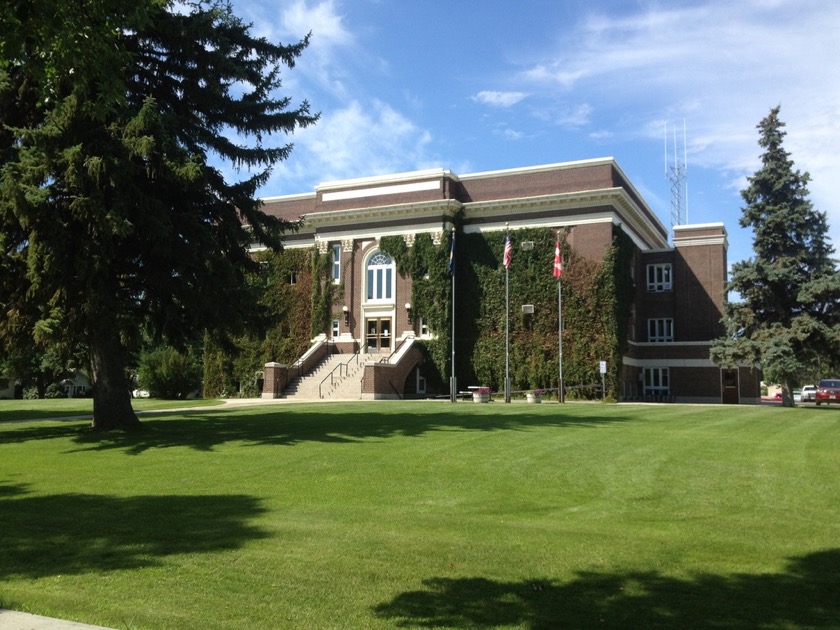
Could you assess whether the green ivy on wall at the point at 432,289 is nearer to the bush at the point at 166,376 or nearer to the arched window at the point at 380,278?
the arched window at the point at 380,278

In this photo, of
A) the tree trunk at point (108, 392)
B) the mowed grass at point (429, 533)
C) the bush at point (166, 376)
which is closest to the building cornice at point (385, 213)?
the bush at point (166, 376)

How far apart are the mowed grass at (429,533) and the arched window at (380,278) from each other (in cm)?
2997

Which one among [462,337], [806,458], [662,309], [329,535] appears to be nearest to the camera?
[329,535]

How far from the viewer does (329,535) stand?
24.5 ft

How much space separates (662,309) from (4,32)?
4356 centimetres

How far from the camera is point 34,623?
498 cm

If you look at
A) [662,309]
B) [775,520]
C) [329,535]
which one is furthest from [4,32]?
[662,309]

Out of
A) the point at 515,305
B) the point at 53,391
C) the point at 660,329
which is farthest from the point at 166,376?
the point at 660,329

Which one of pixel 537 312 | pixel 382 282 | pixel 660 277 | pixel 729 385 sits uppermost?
pixel 660 277

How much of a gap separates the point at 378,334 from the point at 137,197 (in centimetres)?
2853

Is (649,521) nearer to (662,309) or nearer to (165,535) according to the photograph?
(165,535)

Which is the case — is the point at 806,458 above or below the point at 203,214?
below

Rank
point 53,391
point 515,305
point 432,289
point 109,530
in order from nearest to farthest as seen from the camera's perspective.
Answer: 1. point 109,530
2. point 515,305
3. point 432,289
4. point 53,391

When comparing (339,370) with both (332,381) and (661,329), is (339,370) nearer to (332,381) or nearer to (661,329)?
(332,381)
